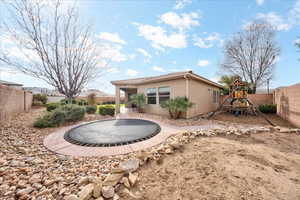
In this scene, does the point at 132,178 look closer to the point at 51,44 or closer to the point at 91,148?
the point at 91,148

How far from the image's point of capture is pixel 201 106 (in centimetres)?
838

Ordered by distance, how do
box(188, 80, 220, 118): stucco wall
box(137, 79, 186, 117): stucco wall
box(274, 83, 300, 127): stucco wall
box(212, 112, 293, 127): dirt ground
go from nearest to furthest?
box(274, 83, 300, 127): stucco wall < box(212, 112, 293, 127): dirt ground < box(137, 79, 186, 117): stucco wall < box(188, 80, 220, 118): stucco wall

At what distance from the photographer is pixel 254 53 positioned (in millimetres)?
13148

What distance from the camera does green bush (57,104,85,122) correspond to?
588 cm

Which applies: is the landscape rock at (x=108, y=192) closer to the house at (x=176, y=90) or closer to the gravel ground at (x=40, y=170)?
the gravel ground at (x=40, y=170)

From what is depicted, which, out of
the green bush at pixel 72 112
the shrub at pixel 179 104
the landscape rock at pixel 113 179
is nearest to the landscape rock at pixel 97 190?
the landscape rock at pixel 113 179

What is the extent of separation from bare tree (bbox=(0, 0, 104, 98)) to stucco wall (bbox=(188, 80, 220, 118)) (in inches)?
271

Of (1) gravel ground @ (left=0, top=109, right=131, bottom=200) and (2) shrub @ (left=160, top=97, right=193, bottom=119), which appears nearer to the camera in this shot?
(1) gravel ground @ (left=0, top=109, right=131, bottom=200)

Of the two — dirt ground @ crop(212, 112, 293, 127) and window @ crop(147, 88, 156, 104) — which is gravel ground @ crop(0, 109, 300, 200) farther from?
window @ crop(147, 88, 156, 104)

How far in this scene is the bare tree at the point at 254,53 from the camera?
40.8ft

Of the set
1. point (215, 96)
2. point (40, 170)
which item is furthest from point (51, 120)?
point (215, 96)

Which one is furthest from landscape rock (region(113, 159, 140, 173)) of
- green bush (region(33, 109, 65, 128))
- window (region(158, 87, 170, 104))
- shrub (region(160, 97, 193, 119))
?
window (region(158, 87, 170, 104))

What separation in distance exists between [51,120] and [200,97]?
9288mm

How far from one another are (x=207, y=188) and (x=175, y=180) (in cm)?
50
